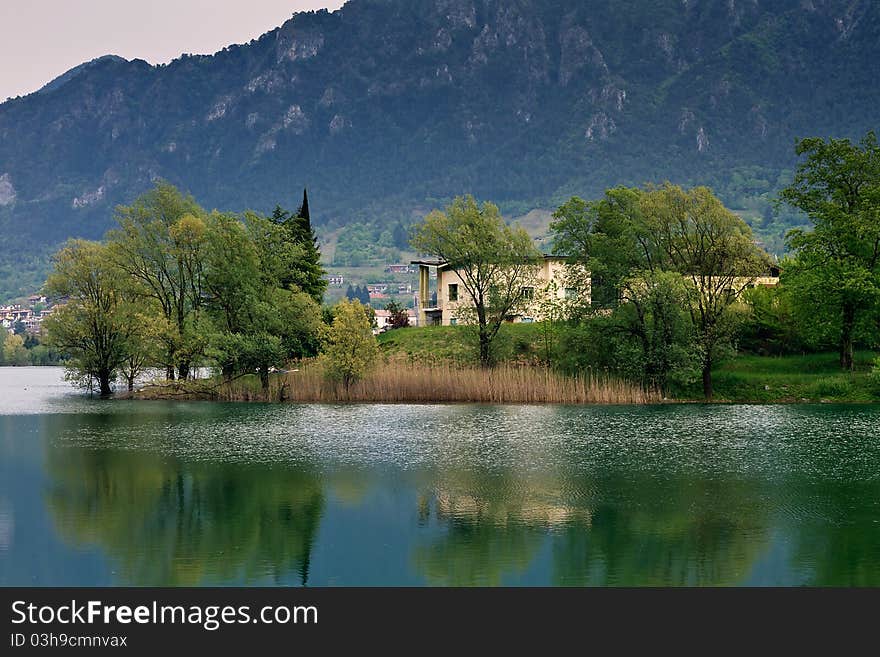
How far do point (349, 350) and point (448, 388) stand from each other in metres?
7.15

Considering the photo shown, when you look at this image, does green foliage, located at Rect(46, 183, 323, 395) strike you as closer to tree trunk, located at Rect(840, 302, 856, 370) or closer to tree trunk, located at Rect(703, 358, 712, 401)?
tree trunk, located at Rect(703, 358, 712, 401)

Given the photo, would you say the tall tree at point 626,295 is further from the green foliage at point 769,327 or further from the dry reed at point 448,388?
the green foliage at point 769,327

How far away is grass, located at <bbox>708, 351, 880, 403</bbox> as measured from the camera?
62281 millimetres

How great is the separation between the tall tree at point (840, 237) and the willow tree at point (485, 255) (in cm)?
1825

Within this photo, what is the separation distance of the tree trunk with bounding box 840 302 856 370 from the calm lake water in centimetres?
1525

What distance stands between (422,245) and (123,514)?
4957 centimetres

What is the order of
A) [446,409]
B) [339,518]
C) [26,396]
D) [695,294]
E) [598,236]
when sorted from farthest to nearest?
[26,396] < [598,236] < [695,294] < [446,409] < [339,518]

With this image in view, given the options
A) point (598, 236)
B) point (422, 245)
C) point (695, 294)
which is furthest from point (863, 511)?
point (422, 245)

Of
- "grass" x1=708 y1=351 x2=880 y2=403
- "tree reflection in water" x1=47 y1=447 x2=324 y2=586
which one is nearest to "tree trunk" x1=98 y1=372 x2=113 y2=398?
"tree reflection in water" x1=47 y1=447 x2=324 y2=586

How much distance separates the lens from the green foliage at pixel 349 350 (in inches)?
2643

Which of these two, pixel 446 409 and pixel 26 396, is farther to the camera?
pixel 26 396
